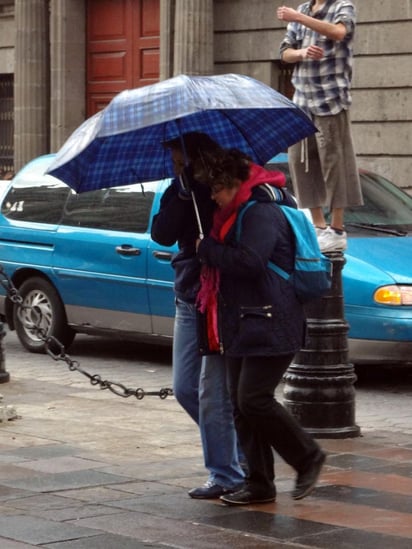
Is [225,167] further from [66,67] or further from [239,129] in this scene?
[66,67]

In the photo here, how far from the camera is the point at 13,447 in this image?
874cm

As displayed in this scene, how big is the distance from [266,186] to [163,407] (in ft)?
12.4

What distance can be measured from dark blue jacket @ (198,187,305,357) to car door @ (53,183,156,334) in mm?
5470

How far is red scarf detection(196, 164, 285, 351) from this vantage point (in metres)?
6.93

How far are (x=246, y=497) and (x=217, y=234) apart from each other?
1.20 m

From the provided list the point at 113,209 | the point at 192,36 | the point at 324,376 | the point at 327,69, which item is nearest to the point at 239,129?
the point at 327,69

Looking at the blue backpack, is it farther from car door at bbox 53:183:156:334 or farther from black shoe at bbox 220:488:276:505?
car door at bbox 53:183:156:334

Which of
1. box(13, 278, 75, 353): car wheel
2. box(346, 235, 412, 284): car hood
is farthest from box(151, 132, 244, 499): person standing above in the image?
box(13, 278, 75, 353): car wheel

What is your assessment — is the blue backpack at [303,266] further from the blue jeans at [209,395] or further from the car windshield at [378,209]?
the car windshield at [378,209]

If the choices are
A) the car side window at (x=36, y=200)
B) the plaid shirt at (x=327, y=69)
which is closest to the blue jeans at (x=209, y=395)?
the plaid shirt at (x=327, y=69)

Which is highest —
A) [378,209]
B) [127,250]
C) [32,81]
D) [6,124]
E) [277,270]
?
[277,270]

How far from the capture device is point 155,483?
25.3ft

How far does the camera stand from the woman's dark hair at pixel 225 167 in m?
6.93

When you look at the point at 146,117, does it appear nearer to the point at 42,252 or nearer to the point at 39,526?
the point at 39,526
